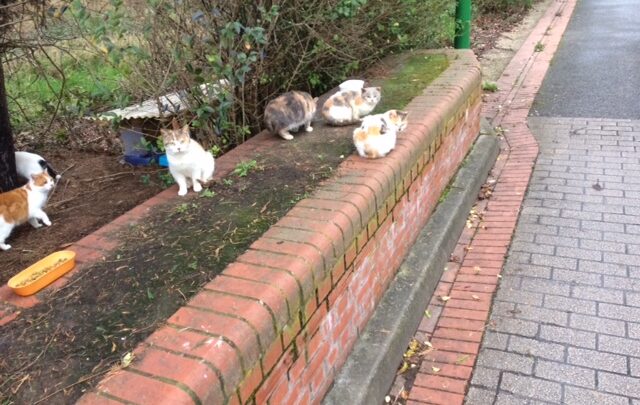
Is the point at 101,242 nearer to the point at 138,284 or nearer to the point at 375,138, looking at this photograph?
the point at 138,284

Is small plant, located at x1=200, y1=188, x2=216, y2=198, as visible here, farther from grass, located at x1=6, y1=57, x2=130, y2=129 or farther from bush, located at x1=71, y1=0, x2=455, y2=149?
grass, located at x1=6, y1=57, x2=130, y2=129

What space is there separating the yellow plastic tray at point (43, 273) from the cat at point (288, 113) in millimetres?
1750

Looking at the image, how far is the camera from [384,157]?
318 cm

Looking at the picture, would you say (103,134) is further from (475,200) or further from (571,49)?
(571,49)

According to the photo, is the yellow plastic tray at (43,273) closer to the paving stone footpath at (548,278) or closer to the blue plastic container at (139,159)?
the paving stone footpath at (548,278)

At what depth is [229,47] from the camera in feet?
11.9

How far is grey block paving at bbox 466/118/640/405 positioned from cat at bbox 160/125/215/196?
6.34ft

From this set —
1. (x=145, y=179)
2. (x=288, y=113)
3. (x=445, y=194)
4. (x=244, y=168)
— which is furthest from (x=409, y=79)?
(x=145, y=179)

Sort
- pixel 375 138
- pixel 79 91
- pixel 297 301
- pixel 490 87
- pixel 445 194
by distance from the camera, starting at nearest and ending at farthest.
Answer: pixel 297 301
pixel 375 138
pixel 445 194
pixel 79 91
pixel 490 87

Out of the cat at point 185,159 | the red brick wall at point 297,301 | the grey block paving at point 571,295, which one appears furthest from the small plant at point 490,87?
the cat at point 185,159

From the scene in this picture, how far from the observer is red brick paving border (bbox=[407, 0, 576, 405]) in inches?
114

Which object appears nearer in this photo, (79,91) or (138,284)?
(138,284)

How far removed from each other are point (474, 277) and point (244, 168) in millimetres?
1825

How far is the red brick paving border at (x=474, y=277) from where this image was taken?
291 cm
